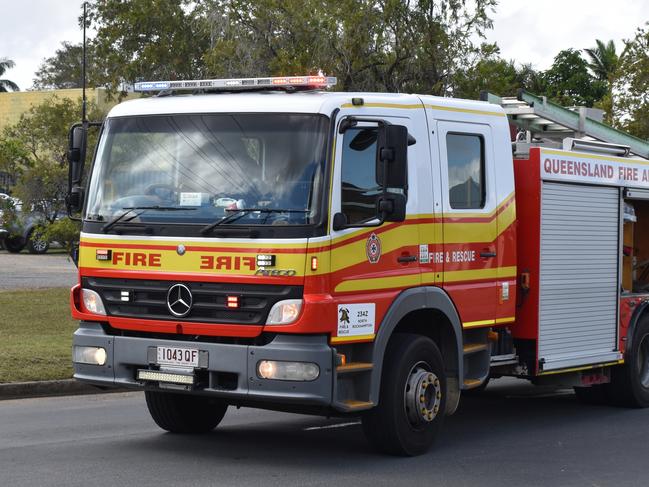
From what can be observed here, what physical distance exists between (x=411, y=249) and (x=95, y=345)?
2.40 m

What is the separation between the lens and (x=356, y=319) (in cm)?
841

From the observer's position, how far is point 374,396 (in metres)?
8.50

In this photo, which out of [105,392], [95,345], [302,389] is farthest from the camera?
[105,392]

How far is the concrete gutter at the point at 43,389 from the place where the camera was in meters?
12.3

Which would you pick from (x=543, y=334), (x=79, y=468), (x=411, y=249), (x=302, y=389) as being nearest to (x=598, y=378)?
(x=543, y=334)

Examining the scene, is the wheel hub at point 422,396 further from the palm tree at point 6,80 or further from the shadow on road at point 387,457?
the palm tree at point 6,80

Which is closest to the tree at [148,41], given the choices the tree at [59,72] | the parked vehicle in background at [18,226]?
the parked vehicle in background at [18,226]

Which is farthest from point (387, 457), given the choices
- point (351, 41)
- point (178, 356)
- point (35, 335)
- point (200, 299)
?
point (351, 41)

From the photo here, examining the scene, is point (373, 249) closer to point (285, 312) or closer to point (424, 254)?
point (424, 254)

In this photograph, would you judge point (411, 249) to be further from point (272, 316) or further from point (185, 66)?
point (185, 66)

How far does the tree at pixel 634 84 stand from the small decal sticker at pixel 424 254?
21048 millimetres

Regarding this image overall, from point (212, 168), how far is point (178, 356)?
4.39 feet

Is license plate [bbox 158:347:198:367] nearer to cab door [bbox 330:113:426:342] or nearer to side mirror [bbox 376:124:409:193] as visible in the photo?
cab door [bbox 330:113:426:342]

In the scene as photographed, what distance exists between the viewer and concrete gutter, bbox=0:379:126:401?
40.3 feet
